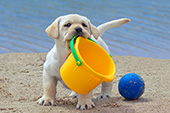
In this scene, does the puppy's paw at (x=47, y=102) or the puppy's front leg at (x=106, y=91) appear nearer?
the puppy's paw at (x=47, y=102)

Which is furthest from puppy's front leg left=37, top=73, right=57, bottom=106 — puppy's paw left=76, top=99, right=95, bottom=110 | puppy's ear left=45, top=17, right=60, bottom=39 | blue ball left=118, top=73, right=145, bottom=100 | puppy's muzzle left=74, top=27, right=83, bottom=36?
blue ball left=118, top=73, right=145, bottom=100

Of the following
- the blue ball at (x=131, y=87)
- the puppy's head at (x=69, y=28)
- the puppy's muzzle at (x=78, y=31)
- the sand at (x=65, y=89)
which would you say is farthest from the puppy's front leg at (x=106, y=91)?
the puppy's muzzle at (x=78, y=31)

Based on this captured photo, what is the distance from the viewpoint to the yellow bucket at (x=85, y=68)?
325cm

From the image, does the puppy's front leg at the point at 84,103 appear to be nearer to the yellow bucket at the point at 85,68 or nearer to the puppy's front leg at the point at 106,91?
the yellow bucket at the point at 85,68

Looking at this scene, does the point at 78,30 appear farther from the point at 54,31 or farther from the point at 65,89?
the point at 65,89

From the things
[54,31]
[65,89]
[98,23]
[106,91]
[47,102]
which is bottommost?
[98,23]

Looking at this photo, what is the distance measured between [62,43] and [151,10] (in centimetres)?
953

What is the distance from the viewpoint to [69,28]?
353cm

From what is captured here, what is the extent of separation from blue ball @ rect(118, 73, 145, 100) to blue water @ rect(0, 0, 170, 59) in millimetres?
3201

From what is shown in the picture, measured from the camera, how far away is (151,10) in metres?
12.6

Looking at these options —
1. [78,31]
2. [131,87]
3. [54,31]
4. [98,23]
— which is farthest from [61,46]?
[98,23]

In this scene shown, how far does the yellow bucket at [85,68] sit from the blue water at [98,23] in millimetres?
3447

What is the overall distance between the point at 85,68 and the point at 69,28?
556 millimetres

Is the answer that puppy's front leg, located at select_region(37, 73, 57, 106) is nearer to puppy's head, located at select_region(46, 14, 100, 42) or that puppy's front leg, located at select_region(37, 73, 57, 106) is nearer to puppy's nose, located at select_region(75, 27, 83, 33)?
puppy's head, located at select_region(46, 14, 100, 42)
